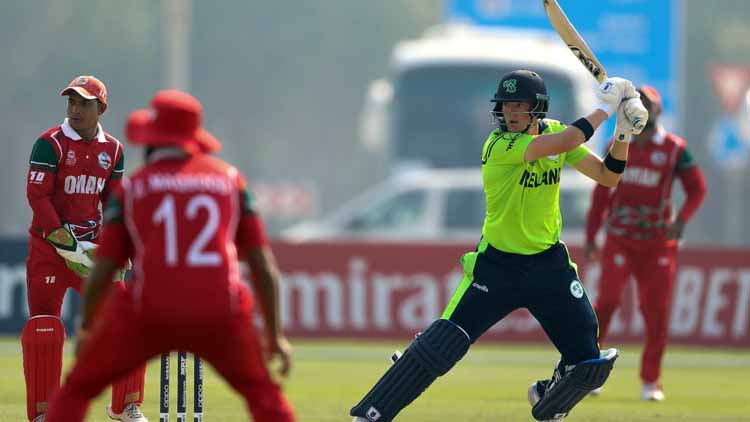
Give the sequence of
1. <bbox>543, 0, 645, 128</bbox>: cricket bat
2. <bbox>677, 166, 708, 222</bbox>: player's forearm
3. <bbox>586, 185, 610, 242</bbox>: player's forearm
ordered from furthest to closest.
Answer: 1. <bbox>677, 166, 708, 222</bbox>: player's forearm
2. <bbox>586, 185, 610, 242</bbox>: player's forearm
3. <bbox>543, 0, 645, 128</bbox>: cricket bat

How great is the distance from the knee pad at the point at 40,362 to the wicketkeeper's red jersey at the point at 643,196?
502cm

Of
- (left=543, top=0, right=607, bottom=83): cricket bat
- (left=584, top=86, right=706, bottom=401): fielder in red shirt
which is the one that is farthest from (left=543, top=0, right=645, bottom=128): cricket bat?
(left=584, top=86, right=706, bottom=401): fielder in red shirt

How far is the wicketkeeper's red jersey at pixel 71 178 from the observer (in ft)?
31.9

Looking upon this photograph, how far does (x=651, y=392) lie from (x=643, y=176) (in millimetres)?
1720

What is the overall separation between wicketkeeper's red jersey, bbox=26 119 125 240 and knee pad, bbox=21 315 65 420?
586 millimetres

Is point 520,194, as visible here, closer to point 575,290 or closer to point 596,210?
point 575,290

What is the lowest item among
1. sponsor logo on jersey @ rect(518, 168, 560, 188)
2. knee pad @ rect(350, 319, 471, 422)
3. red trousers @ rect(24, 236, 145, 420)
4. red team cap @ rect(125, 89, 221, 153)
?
knee pad @ rect(350, 319, 471, 422)

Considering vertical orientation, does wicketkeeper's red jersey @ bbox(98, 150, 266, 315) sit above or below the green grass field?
above

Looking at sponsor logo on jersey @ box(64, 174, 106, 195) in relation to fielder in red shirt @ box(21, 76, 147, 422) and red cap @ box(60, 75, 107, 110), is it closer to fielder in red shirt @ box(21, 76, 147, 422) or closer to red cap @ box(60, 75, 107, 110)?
fielder in red shirt @ box(21, 76, 147, 422)

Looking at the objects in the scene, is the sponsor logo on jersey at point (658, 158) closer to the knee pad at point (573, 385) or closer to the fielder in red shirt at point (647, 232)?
the fielder in red shirt at point (647, 232)

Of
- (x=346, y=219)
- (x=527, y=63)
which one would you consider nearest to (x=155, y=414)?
(x=346, y=219)

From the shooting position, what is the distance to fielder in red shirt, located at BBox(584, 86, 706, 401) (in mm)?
13023

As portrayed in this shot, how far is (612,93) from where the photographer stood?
9023 millimetres

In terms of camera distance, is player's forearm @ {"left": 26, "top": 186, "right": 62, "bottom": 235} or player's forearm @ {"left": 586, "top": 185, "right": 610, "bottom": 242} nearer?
player's forearm @ {"left": 26, "top": 186, "right": 62, "bottom": 235}
